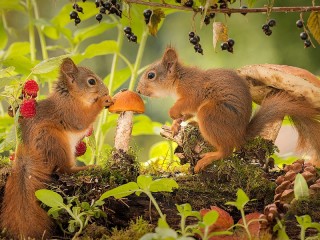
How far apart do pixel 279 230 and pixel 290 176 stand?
232mm

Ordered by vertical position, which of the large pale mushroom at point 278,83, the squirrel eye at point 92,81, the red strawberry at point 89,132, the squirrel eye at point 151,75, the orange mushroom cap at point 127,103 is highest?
the large pale mushroom at point 278,83

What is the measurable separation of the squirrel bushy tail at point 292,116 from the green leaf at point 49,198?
0.60 m

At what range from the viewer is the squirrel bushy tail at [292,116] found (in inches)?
73.1

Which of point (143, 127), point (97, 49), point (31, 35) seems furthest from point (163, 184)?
point (31, 35)

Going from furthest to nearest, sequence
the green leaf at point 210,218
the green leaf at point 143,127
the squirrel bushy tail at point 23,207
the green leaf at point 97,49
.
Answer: the green leaf at point 143,127 → the green leaf at point 97,49 → the squirrel bushy tail at point 23,207 → the green leaf at point 210,218

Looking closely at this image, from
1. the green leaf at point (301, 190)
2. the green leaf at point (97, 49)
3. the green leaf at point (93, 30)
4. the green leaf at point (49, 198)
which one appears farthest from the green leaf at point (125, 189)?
the green leaf at point (93, 30)

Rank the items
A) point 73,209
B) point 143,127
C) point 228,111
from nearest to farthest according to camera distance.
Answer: point 73,209 → point 228,111 → point 143,127

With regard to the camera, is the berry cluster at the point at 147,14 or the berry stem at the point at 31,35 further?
the berry stem at the point at 31,35

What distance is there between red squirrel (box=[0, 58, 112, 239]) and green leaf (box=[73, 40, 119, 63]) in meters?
0.44

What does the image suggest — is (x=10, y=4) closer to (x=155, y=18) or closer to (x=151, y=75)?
(x=151, y=75)

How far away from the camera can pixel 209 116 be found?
72.8 inches

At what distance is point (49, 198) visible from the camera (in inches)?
59.1

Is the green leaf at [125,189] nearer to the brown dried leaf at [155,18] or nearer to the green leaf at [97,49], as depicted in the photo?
the brown dried leaf at [155,18]

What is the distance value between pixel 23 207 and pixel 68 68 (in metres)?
0.47
